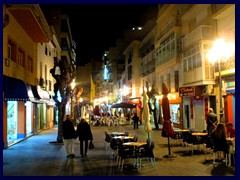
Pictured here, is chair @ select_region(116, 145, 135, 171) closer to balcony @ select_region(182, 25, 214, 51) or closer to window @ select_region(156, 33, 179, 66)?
balcony @ select_region(182, 25, 214, 51)

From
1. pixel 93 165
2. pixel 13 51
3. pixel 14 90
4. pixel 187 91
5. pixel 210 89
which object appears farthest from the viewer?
pixel 187 91

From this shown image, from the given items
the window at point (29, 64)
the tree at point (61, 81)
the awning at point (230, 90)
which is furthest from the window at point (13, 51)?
the awning at point (230, 90)

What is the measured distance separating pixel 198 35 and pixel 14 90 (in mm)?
12534

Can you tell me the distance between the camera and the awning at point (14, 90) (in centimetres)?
1439

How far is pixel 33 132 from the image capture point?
875 inches

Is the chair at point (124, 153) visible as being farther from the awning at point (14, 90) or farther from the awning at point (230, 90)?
the awning at point (230, 90)

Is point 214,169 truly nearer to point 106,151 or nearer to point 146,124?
point 146,124

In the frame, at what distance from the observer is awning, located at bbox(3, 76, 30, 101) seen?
47.2 feet

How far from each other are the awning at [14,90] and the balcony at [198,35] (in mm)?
11623

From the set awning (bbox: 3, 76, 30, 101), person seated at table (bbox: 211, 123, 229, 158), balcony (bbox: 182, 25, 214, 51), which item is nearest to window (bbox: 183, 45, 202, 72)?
balcony (bbox: 182, 25, 214, 51)

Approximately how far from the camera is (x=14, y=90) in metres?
15.0

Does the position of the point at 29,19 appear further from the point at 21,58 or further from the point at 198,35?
the point at 198,35

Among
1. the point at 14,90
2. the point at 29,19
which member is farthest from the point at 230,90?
the point at 29,19

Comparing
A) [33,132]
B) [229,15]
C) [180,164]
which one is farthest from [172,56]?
[180,164]
